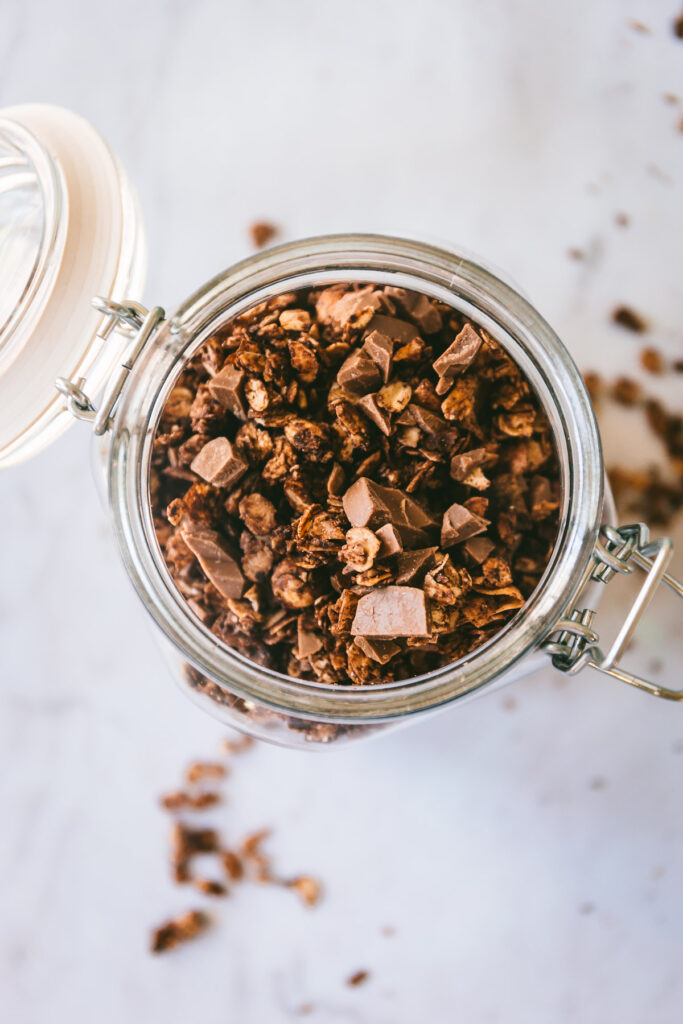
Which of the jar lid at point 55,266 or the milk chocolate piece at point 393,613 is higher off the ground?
the jar lid at point 55,266

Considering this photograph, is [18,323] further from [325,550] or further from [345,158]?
[345,158]

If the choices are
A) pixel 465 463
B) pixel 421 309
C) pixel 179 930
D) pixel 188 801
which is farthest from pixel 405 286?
pixel 179 930

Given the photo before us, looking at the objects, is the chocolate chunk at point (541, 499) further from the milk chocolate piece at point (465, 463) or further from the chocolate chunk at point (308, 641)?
the chocolate chunk at point (308, 641)

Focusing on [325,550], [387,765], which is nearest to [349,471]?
[325,550]

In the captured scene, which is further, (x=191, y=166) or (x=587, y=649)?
(x=191, y=166)

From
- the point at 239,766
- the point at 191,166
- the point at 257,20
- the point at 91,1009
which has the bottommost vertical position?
the point at 91,1009

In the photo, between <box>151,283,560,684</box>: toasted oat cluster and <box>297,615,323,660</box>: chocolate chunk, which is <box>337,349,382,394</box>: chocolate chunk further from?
<box>297,615,323,660</box>: chocolate chunk

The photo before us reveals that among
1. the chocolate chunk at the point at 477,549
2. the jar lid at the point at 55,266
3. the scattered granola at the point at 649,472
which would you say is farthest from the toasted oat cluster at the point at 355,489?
the scattered granola at the point at 649,472

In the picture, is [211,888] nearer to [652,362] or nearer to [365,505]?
[365,505]
